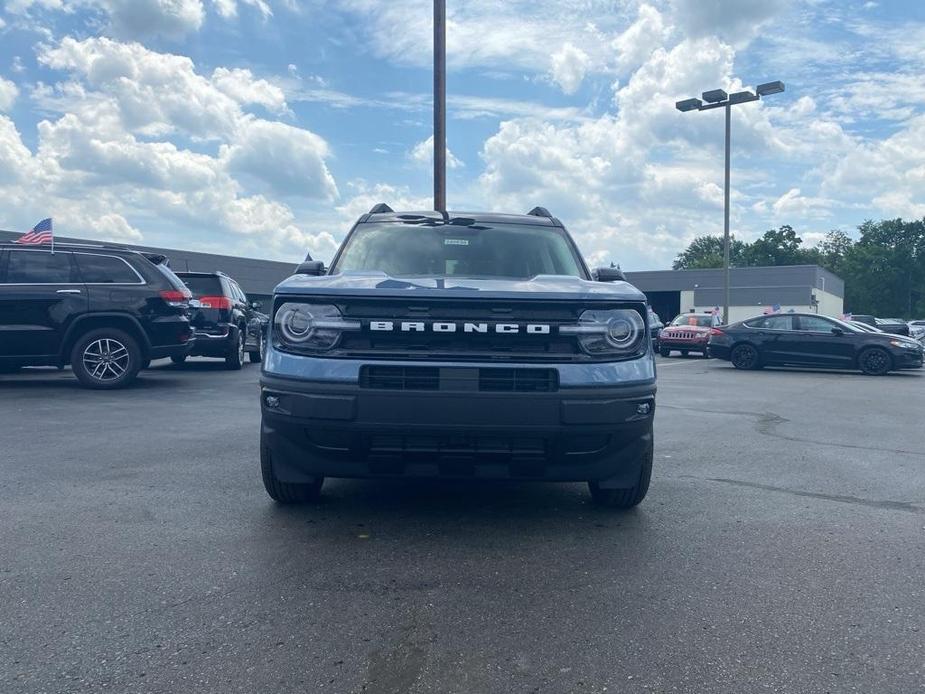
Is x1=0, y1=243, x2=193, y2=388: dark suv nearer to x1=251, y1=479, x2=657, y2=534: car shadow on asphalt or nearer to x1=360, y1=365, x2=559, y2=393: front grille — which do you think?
x1=251, y1=479, x2=657, y2=534: car shadow on asphalt

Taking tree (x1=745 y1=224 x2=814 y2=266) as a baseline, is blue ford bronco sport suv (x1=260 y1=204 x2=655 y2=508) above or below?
below

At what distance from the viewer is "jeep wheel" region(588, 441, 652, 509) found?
171 inches

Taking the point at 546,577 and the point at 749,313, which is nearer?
the point at 546,577

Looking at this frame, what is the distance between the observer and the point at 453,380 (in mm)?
3824

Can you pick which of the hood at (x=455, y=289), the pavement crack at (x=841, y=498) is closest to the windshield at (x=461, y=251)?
the hood at (x=455, y=289)

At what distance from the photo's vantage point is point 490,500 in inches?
191

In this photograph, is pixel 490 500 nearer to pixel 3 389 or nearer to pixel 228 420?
pixel 228 420

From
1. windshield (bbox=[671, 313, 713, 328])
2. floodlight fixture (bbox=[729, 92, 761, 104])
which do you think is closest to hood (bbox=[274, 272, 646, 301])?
windshield (bbox=[671, 313, 713, 328])

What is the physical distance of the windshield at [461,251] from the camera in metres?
5.37

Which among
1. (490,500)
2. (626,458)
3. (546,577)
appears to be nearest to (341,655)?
(546,577)

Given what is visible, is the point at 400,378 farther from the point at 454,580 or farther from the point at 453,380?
the point at 454,580

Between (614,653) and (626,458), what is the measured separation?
4.85ft

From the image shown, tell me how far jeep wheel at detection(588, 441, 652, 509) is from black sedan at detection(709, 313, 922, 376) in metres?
15.7

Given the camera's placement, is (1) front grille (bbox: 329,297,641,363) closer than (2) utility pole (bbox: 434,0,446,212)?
Yes
